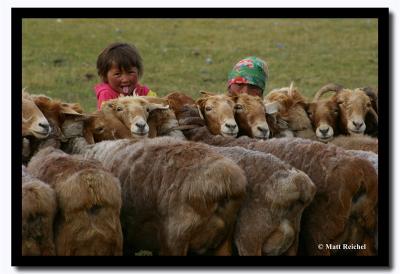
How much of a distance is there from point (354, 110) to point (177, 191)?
8.68 ft

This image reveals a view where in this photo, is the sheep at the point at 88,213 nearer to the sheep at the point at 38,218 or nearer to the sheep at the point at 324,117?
the sheep at the point at 38,218

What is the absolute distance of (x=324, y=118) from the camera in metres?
8.67

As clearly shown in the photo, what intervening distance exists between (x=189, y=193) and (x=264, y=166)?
0.64 metres

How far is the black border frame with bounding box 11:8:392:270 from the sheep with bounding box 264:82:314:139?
5.34 ft

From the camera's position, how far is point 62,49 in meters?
16.6

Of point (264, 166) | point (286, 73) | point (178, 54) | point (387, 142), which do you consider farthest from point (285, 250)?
point (178, 54)

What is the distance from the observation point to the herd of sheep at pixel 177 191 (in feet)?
21.0

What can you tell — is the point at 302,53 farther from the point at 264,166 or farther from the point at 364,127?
the point at 264,166

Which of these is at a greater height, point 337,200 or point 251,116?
point 251,116

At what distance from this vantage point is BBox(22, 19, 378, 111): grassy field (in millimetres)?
15539

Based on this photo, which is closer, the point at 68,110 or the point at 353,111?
the point at 68,110

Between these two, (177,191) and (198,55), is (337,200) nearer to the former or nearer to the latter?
(177,191)

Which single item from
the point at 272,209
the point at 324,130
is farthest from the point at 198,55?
the point at 272,209

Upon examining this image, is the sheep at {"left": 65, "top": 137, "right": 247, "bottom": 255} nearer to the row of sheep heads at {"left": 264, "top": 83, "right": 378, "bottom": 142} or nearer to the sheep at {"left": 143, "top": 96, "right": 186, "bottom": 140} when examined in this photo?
the sheep at {"left": 143, "top": 96, "right": 186, "bottom": 140}
